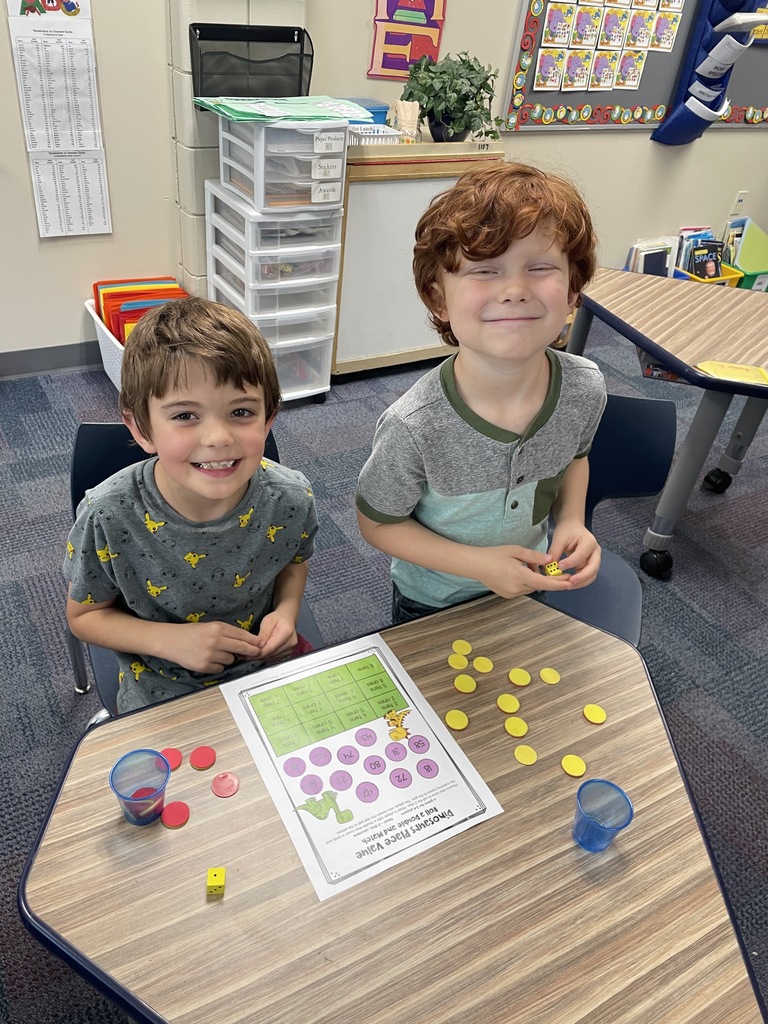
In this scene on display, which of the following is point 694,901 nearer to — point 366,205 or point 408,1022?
point 408,1022

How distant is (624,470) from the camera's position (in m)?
1.39

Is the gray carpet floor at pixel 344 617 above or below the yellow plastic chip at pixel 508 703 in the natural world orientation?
below

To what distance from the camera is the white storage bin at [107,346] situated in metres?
2.35

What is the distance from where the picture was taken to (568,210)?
0.87 metres

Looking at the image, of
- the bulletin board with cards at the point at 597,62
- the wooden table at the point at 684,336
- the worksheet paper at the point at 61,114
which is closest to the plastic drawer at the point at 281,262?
the worksheet paper at the point at 61,114

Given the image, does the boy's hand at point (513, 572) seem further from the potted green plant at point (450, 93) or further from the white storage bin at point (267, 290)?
the potted green plant at point (450, 93)

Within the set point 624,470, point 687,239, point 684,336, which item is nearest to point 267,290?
point 684,336

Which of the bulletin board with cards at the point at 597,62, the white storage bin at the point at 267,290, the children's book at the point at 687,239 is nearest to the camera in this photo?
the white storage bin at the point at 267,290

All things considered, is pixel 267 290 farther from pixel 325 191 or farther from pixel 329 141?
pixel 329 141

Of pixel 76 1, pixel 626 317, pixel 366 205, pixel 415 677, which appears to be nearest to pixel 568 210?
pixel 415 677

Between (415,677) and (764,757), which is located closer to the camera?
(415,677)

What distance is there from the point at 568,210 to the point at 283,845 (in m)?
0.79

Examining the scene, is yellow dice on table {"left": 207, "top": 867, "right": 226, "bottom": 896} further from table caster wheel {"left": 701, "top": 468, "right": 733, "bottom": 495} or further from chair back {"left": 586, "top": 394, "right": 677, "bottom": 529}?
table caster wheel {"left": 701, "top": 468, "right": 733, "bottom": 495}

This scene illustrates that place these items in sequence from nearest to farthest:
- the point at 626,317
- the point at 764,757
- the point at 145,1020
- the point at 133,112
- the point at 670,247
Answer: the point at 145,1020, the point at 764,757, the point at 626,317, the point at 133,112, the point at 670,247
